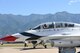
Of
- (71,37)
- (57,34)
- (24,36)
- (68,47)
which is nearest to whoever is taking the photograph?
(68,47)

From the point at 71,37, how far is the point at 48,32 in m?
2.68

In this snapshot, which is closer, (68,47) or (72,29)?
(68,47)

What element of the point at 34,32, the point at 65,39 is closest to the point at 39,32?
the point at 34,32

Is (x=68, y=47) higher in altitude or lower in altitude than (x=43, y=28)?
lower

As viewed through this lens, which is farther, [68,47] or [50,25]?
[50,25]

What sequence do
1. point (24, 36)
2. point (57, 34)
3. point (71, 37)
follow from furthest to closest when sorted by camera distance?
point (24, 36) < point (57, 34) < point (71, 37)

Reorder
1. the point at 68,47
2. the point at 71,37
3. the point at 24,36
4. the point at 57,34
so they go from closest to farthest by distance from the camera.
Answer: the point at 68,47 → the point at 71,37 → the point at 57,34 → the point at 24,36

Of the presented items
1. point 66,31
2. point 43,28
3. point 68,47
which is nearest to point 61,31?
point 66,31

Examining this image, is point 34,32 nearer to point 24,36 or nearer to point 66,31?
point 24,36

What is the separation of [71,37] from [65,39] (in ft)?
2.05

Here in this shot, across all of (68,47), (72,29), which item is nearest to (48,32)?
(72,29)

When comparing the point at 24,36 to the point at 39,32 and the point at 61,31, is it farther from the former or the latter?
the point at 61,31

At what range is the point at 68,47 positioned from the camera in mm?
17203

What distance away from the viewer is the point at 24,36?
21859 mm
